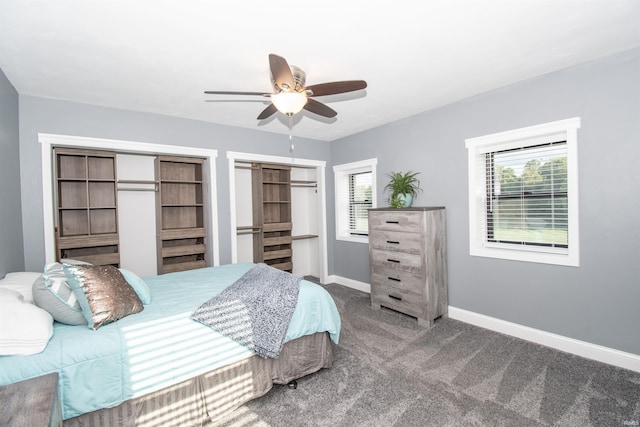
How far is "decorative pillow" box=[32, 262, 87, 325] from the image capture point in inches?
66.4

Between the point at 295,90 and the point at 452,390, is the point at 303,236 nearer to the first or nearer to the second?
the point at 295,90

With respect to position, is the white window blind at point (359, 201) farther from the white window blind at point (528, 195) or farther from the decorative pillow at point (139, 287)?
the decorative pillow at point (139, 287)

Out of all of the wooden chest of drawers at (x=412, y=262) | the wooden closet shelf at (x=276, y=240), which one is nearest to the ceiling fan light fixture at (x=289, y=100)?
the wooden chest of drawers at (x=412, y=262)

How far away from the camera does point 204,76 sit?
2617 mm

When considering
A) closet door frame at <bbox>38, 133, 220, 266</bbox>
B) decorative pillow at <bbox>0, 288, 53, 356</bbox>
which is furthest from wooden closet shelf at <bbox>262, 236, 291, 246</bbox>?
decorative pillow at <bbox>0, 288, 53, 356</bbox>

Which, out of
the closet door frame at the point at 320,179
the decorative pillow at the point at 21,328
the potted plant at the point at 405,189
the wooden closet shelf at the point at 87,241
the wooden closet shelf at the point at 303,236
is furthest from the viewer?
the wooden closet shelf at the point at 303,236

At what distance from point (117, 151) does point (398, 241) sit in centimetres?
360

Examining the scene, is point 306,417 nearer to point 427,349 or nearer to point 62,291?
point 427,349

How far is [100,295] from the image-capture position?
5.93 feet

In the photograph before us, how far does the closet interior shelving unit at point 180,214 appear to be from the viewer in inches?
149

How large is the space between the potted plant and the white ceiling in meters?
1.09

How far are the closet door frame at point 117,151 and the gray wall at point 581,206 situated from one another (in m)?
3.00

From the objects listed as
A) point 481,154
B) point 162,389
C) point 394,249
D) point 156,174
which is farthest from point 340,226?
point 162,389

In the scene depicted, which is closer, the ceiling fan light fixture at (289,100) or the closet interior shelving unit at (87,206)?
the ceiling fan light fixture at (289,100)
